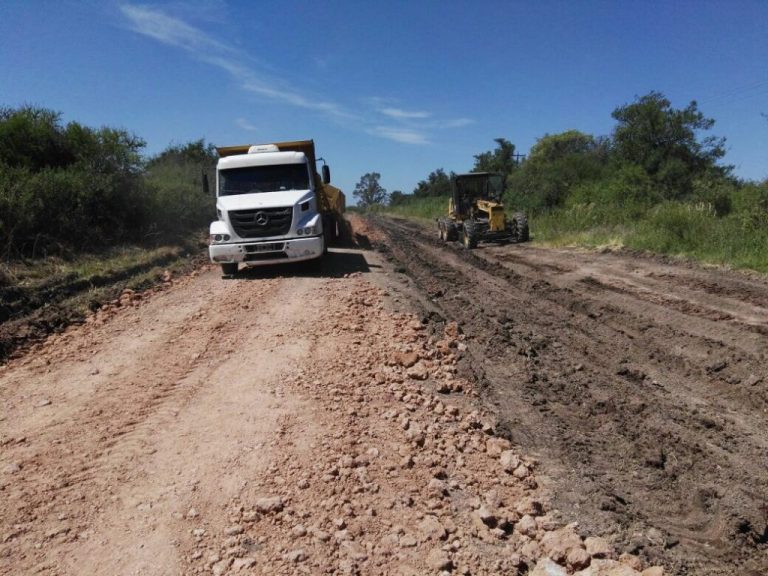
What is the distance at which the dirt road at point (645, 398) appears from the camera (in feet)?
11.4

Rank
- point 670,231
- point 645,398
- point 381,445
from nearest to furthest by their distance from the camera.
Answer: point 381,445 < point 645,398 < point 670,231

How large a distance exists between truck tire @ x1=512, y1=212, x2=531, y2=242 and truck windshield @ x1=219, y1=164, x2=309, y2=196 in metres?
9.70

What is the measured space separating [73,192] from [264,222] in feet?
21.2

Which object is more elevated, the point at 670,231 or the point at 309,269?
the point at 670,231

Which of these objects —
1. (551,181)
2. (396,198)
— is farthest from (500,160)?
(396,198)

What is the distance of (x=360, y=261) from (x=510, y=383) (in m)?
8.68

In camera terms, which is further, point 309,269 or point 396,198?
point 396,198

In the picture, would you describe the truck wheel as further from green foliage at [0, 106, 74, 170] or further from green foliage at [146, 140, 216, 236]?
green foliage at [0, 106, 74, 170]

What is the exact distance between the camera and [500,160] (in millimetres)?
47250

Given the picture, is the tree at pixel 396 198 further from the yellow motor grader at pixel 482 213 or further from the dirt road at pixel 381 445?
the dirt road at pixel 381 445

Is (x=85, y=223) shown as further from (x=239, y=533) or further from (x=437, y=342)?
(x=239, y=533)

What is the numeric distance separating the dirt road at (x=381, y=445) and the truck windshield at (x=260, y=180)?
4474 millimetres

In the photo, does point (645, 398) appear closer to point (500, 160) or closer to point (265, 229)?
point (265, 229)

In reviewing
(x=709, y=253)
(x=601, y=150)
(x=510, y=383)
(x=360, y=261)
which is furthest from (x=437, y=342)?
(x=601, y=150)
